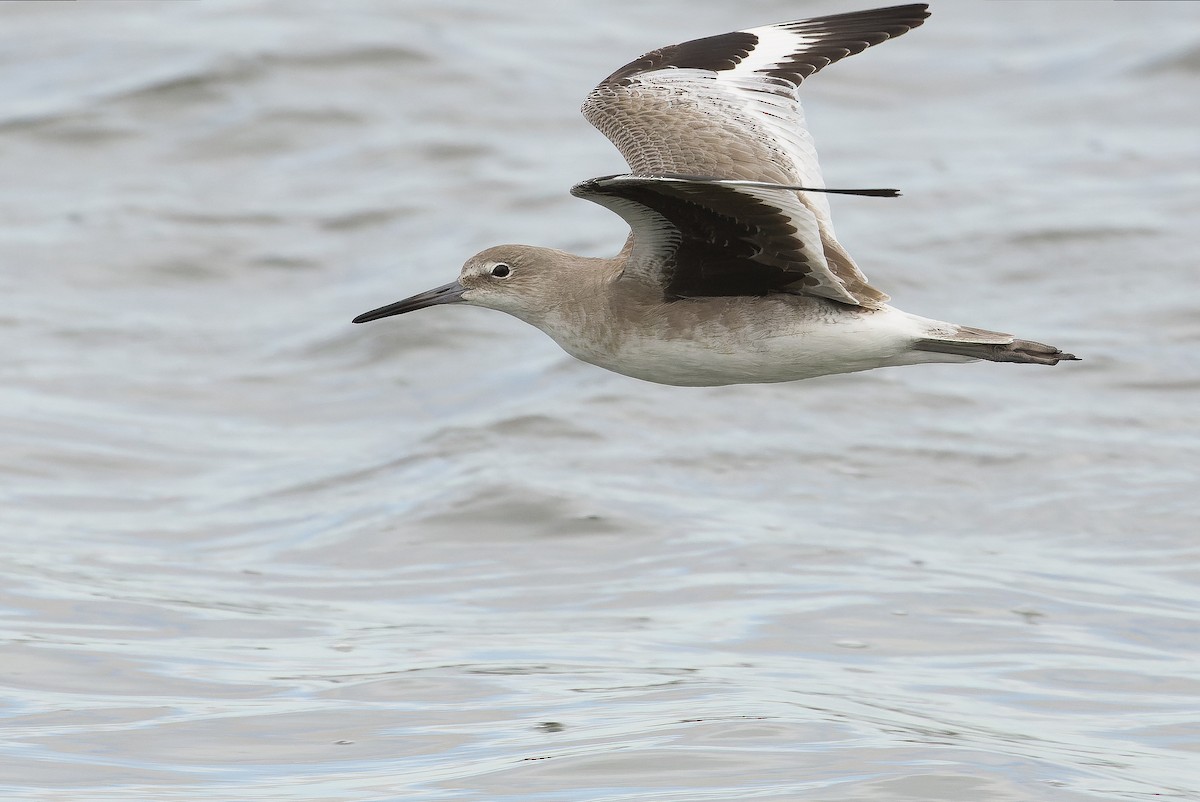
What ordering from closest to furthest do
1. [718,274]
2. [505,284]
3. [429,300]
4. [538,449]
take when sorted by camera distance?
[718,274] < [505,284] < [429,300] < [538,449]

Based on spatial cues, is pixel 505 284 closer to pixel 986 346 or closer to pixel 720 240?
pixel 720 240

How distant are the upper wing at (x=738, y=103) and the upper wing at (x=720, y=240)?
66 cm

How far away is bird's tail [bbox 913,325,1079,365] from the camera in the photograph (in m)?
9.38

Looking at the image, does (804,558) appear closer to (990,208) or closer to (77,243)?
(990,208)

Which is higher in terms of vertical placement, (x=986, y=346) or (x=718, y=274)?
(x=718, y=274)

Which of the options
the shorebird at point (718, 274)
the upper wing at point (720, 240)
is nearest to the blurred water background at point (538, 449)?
the shorebird at point (718, 274)

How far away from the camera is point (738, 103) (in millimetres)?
11320

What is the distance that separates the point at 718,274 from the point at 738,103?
2.03 meters

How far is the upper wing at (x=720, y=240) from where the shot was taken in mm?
8742

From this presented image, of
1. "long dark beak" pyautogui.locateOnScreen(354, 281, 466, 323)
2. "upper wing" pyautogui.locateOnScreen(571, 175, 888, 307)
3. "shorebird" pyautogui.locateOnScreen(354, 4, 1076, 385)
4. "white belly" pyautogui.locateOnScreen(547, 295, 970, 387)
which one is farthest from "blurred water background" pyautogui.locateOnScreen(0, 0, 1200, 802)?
"upper wing" pyautogui.locateOnScreen(571, 175, 888, 307)

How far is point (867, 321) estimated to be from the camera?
957 centimetres

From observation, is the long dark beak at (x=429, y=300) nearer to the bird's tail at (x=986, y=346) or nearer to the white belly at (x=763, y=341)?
the white belly at (x=763, y=341)

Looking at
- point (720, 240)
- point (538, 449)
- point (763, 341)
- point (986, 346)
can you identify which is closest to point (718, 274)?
point (720, 240)

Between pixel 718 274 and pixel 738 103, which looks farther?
pixel 738 103
